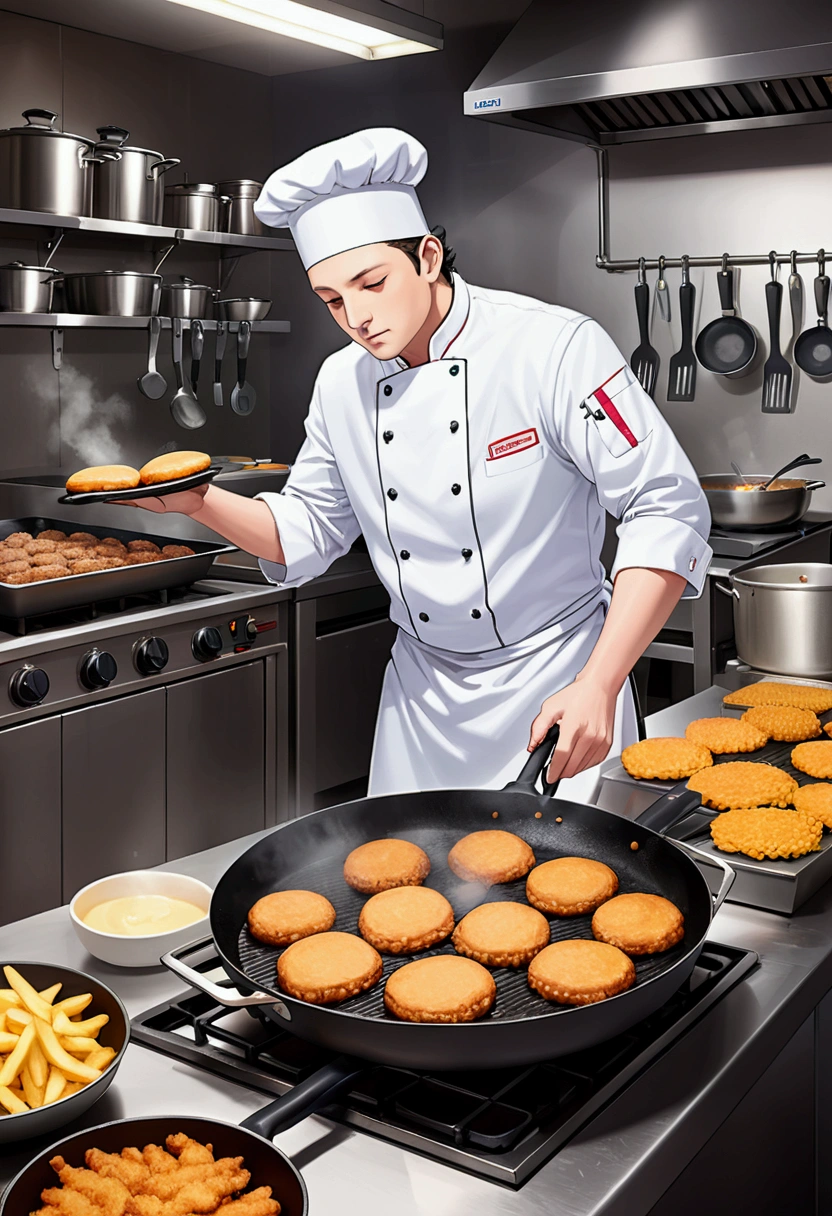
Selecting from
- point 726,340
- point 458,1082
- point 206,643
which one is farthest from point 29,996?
point 726,340

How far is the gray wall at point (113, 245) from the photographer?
3180 mm

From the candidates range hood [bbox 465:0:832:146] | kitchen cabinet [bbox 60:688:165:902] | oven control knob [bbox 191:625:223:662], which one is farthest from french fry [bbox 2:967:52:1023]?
range hood [bbox 465:0:832:146]

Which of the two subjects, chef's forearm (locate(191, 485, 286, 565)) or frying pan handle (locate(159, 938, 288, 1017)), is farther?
chef's forearm (locate(191, 485, 286, 565))

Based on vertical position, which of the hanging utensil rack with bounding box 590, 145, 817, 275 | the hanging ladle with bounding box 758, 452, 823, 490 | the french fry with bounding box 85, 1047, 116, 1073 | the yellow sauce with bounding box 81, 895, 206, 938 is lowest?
the french fry with bounding box 85, 1047, 116, 1073

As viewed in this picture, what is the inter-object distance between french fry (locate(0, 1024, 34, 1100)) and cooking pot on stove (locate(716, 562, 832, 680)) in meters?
1.42

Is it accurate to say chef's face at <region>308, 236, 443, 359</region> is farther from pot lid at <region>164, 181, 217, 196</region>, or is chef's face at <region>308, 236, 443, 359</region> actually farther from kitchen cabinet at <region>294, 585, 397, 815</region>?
pot lid at <region>164, 181, 217, 196</region>

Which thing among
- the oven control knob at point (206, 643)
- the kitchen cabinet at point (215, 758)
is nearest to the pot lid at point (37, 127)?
the oven control knob at point (206, 643)

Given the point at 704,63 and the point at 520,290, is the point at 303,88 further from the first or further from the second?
the point at 704,63

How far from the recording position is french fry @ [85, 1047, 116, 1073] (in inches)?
32.2

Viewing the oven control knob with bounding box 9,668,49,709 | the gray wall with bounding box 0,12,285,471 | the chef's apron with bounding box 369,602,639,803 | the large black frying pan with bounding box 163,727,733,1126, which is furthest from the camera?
the gray wall with bounding box 0,12,285,471

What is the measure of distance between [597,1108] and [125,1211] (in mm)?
328

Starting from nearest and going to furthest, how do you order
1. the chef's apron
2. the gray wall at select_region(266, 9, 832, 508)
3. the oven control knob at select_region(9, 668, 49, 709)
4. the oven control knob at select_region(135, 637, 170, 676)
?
1. the chef's apron
2. the oven control knob at select_region(9, 668, 49, 709)
3. the oven control knob at select_region(135, 637, 170, 676)
4. the gray wall at select_region(266, 9, 832, 508)

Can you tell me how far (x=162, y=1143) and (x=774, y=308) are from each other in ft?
9.99

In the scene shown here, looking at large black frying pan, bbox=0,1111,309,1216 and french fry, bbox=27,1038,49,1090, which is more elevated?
french fry, bbox=27,1038,49,1090
